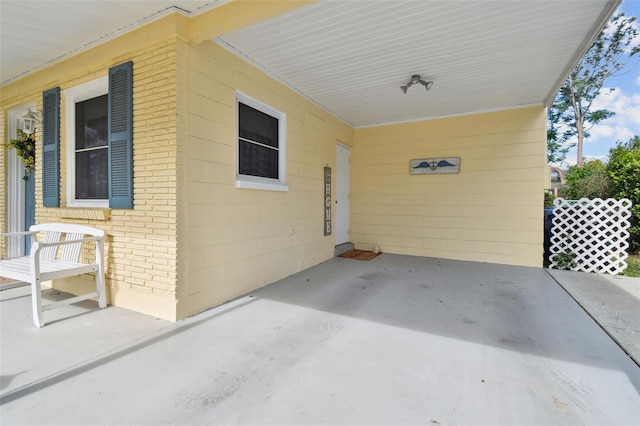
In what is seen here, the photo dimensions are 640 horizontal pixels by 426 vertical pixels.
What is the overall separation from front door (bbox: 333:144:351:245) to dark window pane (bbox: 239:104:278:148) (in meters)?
2.20

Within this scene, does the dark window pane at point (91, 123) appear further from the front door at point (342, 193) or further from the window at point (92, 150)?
the front door at point (342, 193)

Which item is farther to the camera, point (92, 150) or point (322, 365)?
point (92, 150)

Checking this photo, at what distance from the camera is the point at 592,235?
4.85 metres

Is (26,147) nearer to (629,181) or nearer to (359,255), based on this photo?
(359,255)

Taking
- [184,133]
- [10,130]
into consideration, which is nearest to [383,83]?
[184,133]

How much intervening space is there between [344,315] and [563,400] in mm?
1725

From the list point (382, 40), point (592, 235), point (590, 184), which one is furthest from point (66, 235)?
point (590, 184)

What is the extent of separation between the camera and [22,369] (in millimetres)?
1998

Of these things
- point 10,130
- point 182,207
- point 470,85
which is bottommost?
point 182,207

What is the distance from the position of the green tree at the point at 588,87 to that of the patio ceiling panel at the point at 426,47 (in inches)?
324

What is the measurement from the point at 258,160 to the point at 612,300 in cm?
464

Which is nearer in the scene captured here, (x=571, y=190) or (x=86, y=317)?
(x=86, y=317)

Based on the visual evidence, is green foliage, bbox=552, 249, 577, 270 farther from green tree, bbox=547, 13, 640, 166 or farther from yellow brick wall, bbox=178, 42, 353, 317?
green tree, bbox=547, 13, 640, 166

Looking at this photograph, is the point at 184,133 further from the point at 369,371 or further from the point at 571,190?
the point at 571,190
